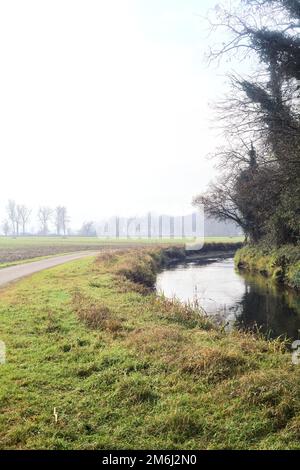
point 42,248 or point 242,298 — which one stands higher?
point 42,248

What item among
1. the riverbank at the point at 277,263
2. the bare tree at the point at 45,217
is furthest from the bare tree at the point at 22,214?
the riverbank at the point at 277,263

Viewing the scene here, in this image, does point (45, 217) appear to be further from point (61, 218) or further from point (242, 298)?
point (242, 298)

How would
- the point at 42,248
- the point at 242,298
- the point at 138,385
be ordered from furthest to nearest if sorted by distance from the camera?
the point at 42,248, the point at 242,298, the point at 138,385

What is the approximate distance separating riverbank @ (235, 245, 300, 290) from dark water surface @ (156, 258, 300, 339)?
70 centimetres

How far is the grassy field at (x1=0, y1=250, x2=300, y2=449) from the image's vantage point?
17.3 ft

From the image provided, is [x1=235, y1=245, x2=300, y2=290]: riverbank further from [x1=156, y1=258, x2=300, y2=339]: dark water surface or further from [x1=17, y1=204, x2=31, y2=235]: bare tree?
[x1=17, y1=204, x2=31, y2=235]: bare tree

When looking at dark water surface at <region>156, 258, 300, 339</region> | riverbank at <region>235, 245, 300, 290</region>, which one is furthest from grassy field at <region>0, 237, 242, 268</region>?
riverbank at <region>235, 245, 300, 290</region>

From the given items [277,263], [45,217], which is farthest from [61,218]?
[277,263]

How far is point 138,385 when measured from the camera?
677cm

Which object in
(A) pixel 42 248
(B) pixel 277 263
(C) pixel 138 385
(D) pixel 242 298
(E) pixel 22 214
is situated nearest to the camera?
(C) pixel 138 385

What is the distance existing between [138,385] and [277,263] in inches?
822

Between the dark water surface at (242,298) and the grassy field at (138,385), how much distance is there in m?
2.94

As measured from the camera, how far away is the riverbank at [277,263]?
2205 cm

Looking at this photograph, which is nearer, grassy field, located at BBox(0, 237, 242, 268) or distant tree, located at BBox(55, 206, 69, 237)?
grassy field, located at BBox(0, 237, 242, 268)
